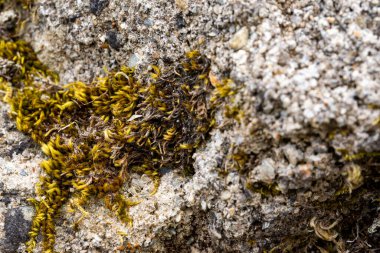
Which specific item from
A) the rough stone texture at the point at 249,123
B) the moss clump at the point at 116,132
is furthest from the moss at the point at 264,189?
the moss clump at the point at 116,132

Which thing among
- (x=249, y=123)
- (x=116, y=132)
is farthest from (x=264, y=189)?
(x=116, y=132)

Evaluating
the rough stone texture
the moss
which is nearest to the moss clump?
the rough stone texture

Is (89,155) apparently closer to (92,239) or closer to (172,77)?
(92,239)

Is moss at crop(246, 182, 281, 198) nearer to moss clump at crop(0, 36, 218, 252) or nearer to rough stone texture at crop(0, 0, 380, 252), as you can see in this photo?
rough stone texture at crop(0, 0, 380, 252)

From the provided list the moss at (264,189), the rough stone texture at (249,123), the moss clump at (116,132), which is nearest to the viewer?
the rough stone texture at (249,123)

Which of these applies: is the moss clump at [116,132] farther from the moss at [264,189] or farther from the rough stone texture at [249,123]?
the moss at [264,189]

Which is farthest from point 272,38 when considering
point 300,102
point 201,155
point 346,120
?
point 201,155
